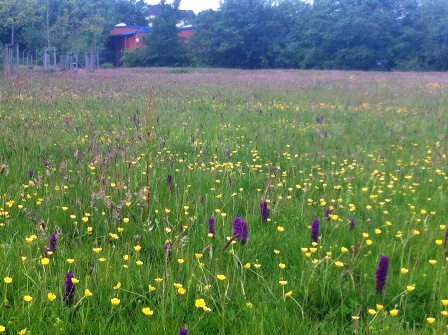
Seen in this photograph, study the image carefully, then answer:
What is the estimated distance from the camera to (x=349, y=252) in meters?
2.85

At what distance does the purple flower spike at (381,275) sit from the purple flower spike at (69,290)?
1.38 metres

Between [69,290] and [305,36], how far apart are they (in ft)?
160

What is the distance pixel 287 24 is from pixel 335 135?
154 feet

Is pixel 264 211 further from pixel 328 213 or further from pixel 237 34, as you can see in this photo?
pixel 237 34

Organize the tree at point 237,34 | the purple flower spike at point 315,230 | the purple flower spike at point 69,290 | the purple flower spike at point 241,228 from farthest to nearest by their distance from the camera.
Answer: the tree at point 237,34, the purple flower spike at point 315,230, the purple flower spike at point 241,228, the purple flower spike at point 69,290

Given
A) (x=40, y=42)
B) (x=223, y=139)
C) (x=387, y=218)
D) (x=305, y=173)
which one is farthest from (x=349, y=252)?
(x=40, y=42)

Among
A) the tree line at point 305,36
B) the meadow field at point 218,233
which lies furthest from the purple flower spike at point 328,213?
the tree line at point 305,36

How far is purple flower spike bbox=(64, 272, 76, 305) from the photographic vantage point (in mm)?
2042

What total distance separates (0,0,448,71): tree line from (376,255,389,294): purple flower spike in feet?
135

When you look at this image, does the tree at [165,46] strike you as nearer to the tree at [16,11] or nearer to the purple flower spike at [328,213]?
the tree at [16,11]

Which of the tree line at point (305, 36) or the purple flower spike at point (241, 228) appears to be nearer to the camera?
the purple flower spike at point (241, 228)

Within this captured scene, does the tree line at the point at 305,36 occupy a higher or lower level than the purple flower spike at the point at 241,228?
higher

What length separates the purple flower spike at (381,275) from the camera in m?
2.21

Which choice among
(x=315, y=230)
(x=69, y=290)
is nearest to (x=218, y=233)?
(x=315, y=230)
